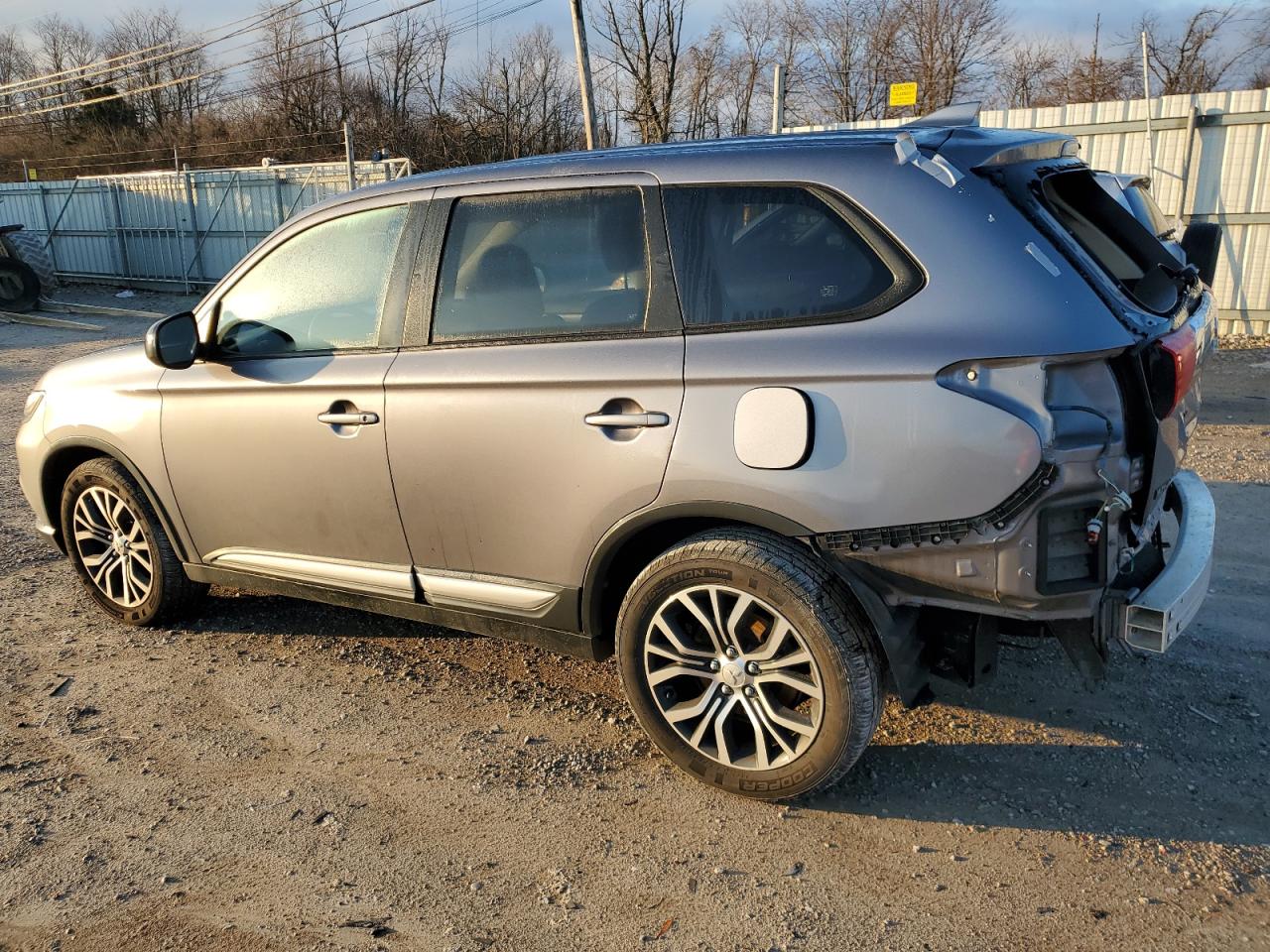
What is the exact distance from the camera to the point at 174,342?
153 inches

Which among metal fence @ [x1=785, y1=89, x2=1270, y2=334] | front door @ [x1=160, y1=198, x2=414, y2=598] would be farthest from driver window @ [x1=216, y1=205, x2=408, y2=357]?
metal fence @ [x1=785, y1=89, x2=1270, y2=334]

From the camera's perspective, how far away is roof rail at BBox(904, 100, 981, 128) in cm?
312

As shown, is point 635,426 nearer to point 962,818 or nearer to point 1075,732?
point 962,818

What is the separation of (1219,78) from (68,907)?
3526 cm

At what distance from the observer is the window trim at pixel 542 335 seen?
3080 mm

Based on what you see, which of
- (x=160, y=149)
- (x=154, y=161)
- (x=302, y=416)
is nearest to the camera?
(x=302, y=416)

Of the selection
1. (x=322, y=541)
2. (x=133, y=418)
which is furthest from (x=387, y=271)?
(x=133, y=418)

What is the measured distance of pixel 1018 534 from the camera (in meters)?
2.59

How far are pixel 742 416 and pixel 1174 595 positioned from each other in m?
1.29

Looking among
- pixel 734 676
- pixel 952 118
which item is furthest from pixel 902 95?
pixel 734 676

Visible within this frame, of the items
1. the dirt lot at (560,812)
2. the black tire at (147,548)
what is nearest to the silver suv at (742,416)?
the dirt lot at (560,812)

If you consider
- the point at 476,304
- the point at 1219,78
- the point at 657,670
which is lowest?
the point at 657,670

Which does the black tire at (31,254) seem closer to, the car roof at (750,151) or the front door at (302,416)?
the front door at (302,416)

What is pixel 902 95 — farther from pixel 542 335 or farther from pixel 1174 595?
pixel 1174 595
